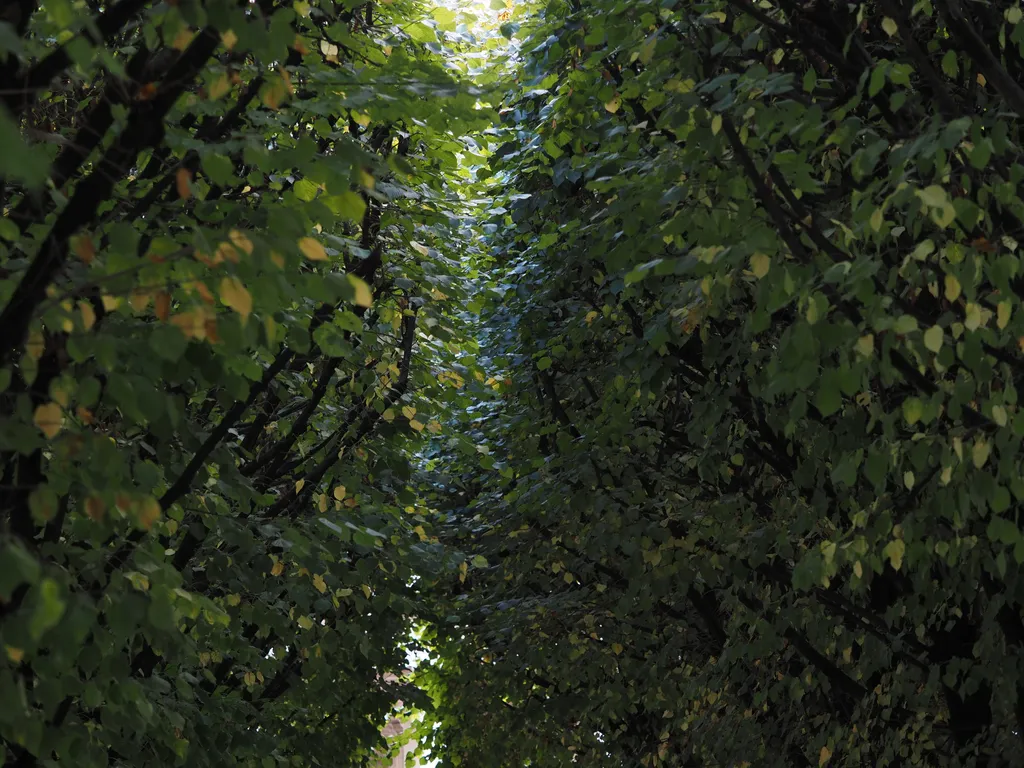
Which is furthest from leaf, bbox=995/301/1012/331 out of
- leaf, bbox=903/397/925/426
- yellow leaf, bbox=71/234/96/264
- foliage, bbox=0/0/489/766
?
yellow leaf, bbox=71/234/96/264

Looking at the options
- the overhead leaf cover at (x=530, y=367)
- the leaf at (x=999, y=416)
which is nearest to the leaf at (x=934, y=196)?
the overhead leaf cover at (x=530, y=367)

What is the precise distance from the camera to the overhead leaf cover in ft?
13.3

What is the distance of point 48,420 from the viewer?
12.0 ft

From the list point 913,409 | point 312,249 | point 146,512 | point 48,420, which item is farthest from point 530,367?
point 48,420

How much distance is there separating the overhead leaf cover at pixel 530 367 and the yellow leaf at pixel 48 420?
0.9 inches

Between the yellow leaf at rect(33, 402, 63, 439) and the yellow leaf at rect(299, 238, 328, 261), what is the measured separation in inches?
35.5

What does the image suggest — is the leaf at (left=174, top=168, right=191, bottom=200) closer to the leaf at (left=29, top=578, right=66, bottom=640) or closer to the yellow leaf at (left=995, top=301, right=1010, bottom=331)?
the leaf at (left=29, top=578, right=66, bottom=640)

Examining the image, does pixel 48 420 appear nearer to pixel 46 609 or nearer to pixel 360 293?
pixel 46 609

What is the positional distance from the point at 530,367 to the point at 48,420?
10.2m

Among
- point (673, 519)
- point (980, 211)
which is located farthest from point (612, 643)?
point (980, 211)

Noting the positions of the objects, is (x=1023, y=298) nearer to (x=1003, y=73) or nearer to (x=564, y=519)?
(x=1003, y=73)

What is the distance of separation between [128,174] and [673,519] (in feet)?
17.9

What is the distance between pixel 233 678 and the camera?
11562 mm

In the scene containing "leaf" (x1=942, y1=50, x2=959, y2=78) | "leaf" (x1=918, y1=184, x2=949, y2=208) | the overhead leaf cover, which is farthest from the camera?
"leaf" (x1=942, y1=50, x2=959, y2=78)
